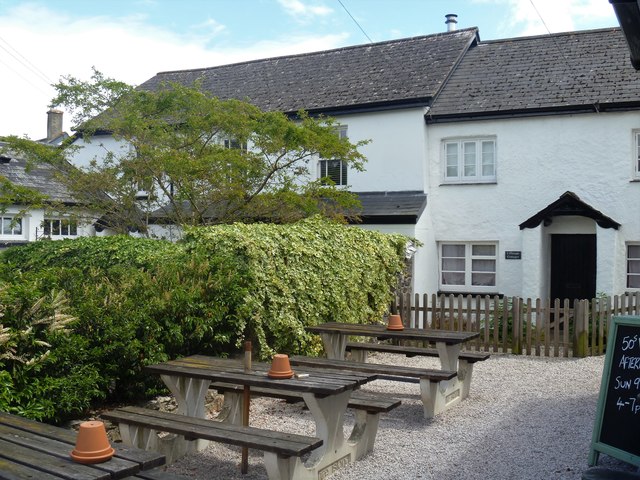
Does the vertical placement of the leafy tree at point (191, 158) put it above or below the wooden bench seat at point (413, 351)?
above

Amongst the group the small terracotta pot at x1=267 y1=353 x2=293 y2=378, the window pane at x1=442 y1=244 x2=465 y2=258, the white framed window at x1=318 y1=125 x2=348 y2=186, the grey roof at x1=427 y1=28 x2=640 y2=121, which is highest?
the grey roof at x1=427 y1=28 x2=640 y2=121

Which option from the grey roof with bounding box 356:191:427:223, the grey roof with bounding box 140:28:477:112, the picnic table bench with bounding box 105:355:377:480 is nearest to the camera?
the picnic table bench with bounding box 105:355:377:480

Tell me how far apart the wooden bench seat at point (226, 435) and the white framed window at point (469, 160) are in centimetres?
1319

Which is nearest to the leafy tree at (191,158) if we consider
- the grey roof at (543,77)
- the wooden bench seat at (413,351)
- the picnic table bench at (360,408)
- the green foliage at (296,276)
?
the green foliage at (296,276)

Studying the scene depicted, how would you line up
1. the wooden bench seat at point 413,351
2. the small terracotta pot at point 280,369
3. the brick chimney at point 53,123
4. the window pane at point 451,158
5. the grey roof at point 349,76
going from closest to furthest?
the small terracotta pot at point 280,369 < the wooden bench seat at point 413,351 < the window pane at point 451,158 < the grey roof at point 349,76 < the brick chimney at point 53,123

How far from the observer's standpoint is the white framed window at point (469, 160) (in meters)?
17.5

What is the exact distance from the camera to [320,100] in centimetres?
1947

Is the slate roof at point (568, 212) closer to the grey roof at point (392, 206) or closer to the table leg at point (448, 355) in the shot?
the grey roof at point (392, 206)

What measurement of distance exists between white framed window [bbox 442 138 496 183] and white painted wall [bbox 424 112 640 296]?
0.67ft

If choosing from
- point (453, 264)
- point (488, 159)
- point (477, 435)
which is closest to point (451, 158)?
point (488, 159)

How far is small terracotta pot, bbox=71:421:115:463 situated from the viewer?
3709mm

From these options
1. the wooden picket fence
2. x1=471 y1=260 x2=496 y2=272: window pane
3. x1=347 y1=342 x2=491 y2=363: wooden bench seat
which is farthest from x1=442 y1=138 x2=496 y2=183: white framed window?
x1=347 y1=342 x2=491 y2=363: wooden bench seat

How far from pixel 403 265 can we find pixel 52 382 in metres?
8.64

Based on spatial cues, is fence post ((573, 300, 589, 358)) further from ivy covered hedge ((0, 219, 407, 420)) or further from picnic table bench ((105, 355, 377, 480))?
picnic table bench ((105, 355, 377, 480))
